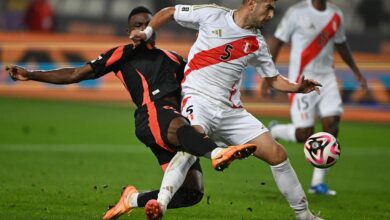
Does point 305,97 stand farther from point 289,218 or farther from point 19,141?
point 19,141

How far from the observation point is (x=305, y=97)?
11.2 m

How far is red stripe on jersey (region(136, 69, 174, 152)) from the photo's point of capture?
7445 millimetres

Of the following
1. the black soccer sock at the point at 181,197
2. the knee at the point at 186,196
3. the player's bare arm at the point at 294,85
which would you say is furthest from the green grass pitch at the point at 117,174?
the player's bare arm at the point at 294,85

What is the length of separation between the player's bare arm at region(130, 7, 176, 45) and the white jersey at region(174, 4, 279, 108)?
96mm

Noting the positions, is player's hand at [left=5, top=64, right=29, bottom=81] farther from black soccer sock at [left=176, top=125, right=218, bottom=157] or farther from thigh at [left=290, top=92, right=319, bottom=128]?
thigh at [left=290, top=92, right=319, bottom=128]

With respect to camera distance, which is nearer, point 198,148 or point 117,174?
point 198,148

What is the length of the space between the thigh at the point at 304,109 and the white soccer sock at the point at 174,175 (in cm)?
407

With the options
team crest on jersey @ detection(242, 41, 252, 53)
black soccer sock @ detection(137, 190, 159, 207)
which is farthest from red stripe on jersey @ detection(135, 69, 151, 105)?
team crest on jersey @ detection(242, 41, 252, 53)

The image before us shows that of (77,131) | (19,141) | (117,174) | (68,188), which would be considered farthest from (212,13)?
(77,131)

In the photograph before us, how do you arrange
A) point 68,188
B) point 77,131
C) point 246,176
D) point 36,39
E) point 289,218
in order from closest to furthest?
point 289,218 < point 68,188 < point 246,176 < point 77,131 < point 36,39

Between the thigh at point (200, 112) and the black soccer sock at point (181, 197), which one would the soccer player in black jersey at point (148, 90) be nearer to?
the black soccer sock at point (181, 197)

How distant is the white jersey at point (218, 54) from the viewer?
7.80 metres

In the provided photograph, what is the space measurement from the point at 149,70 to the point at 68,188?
2.93m

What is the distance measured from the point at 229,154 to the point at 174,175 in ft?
2.24
